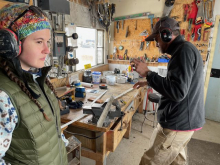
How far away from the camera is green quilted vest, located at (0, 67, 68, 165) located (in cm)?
61

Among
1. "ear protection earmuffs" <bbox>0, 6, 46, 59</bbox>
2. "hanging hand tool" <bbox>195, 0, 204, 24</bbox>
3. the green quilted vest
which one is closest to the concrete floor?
the green quilted vest

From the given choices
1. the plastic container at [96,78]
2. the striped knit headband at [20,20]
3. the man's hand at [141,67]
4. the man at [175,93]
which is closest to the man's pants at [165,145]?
the man at [175,93]

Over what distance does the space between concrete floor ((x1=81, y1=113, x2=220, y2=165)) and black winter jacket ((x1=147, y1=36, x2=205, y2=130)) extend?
1.11m

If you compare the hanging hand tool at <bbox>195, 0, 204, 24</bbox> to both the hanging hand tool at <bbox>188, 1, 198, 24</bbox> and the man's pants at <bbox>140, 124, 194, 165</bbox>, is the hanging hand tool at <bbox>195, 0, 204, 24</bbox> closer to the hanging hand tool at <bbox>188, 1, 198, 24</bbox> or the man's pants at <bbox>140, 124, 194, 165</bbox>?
the hanging hand tool at <bbox>188, 1, 198, 24</bbox>

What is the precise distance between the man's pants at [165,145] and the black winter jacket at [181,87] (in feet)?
0.26

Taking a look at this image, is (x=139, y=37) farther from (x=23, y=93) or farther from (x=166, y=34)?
(x=23, y=93)

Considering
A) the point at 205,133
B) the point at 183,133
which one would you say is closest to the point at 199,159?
the point at 205,133

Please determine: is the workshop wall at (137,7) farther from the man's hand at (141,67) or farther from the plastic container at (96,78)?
the man's hand at (141,67)

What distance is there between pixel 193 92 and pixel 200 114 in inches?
8.8

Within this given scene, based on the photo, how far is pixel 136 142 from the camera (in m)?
2.51

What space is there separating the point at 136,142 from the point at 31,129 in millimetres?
2174

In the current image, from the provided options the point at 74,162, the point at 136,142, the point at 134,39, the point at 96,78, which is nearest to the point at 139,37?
the point at 134,39

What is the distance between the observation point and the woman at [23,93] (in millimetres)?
575

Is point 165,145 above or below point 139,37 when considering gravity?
below
